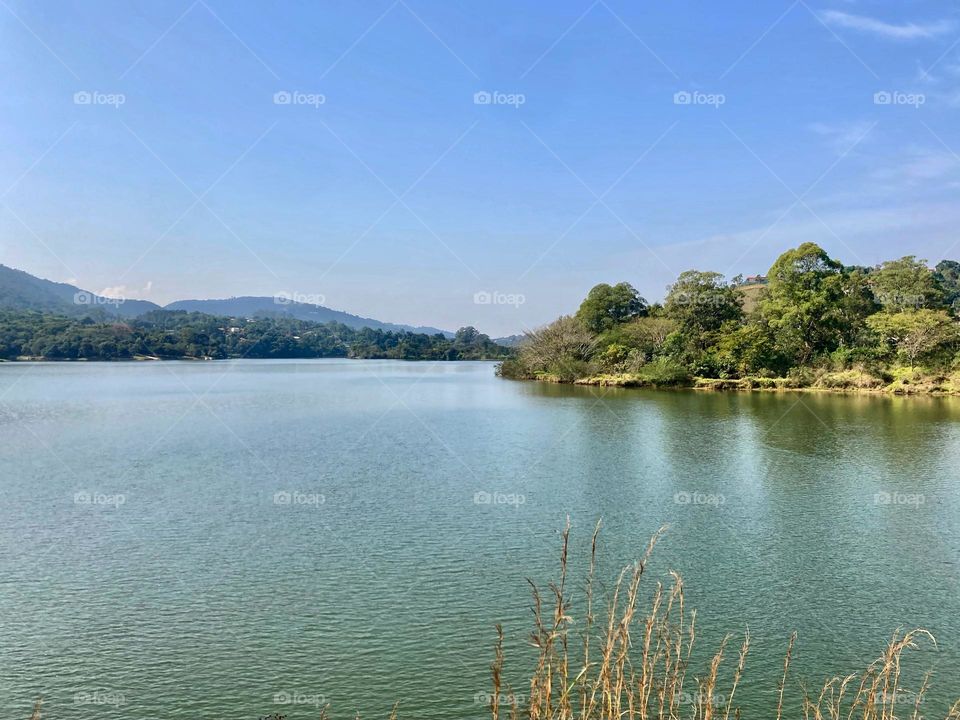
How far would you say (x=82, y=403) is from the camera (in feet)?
134


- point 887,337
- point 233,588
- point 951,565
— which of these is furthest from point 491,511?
point 887,337

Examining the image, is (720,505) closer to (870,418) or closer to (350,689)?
(350,689)

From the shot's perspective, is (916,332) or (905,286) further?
(905,286)

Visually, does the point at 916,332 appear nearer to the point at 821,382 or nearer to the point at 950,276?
the point at 821,382
